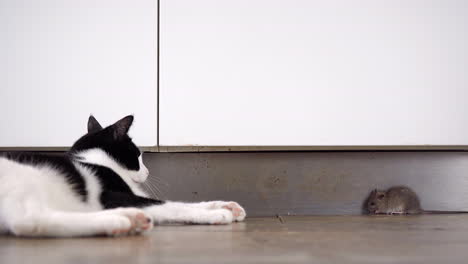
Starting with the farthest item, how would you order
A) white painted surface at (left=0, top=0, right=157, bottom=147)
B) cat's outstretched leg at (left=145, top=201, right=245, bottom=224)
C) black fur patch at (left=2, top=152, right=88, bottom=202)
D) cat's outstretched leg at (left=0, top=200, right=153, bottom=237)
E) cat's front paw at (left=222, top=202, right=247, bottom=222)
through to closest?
1. white painted surface at (left=0, top=0, right=157, bottom=147)
2. cat's front paw at (left=222, top=202, right=247, bottom=222)
3. cat's outstretched leg at (left=145, top=201, right=245, bottom=224)
4. black fur patch at (left=2, top=152, right=88, bottom=202)
5. cat's outstretched leg at (left=0, top=200, right=153, bottom=237)

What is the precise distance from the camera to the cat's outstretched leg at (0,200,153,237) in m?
1.08

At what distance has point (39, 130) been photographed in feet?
6.79

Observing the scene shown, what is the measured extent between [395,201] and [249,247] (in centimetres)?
130

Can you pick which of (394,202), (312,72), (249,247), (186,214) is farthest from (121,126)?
(394,202)

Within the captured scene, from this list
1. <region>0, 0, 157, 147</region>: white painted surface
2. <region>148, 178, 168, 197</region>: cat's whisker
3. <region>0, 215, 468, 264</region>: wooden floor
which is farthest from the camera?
<region>148, 178, 168, 197</region>: cat's whisker

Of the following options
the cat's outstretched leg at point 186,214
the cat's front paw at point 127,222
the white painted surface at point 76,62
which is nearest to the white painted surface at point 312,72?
the white painted surface at point 76,62

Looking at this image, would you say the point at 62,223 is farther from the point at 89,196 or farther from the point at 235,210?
the point at 235,210

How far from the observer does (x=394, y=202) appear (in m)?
2.14

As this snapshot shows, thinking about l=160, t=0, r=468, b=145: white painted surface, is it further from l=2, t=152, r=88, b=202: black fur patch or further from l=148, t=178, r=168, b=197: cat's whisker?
l=2, t=152, r=88, b=202: black fur patch

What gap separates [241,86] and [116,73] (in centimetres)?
59

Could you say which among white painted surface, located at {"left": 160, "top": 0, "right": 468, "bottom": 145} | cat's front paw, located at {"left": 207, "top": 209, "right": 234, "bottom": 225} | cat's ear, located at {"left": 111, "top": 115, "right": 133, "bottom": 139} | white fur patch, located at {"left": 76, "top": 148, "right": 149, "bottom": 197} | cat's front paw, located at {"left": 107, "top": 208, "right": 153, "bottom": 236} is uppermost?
white painted surface, located at {"left": 160, "top": 0, "right": 468, "bottom": 145}

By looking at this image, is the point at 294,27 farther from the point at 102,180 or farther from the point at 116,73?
the point at 102,180

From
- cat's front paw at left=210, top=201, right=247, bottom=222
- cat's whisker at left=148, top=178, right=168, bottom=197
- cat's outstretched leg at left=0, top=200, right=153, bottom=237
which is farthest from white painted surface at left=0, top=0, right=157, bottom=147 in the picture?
cat's outstretched leg at left=0, top=200, right=153, bottom=237

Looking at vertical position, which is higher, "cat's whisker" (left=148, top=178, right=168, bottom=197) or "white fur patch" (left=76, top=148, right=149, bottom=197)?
"white fur patch" (left=76, top=148, right=149, bottom=197)
